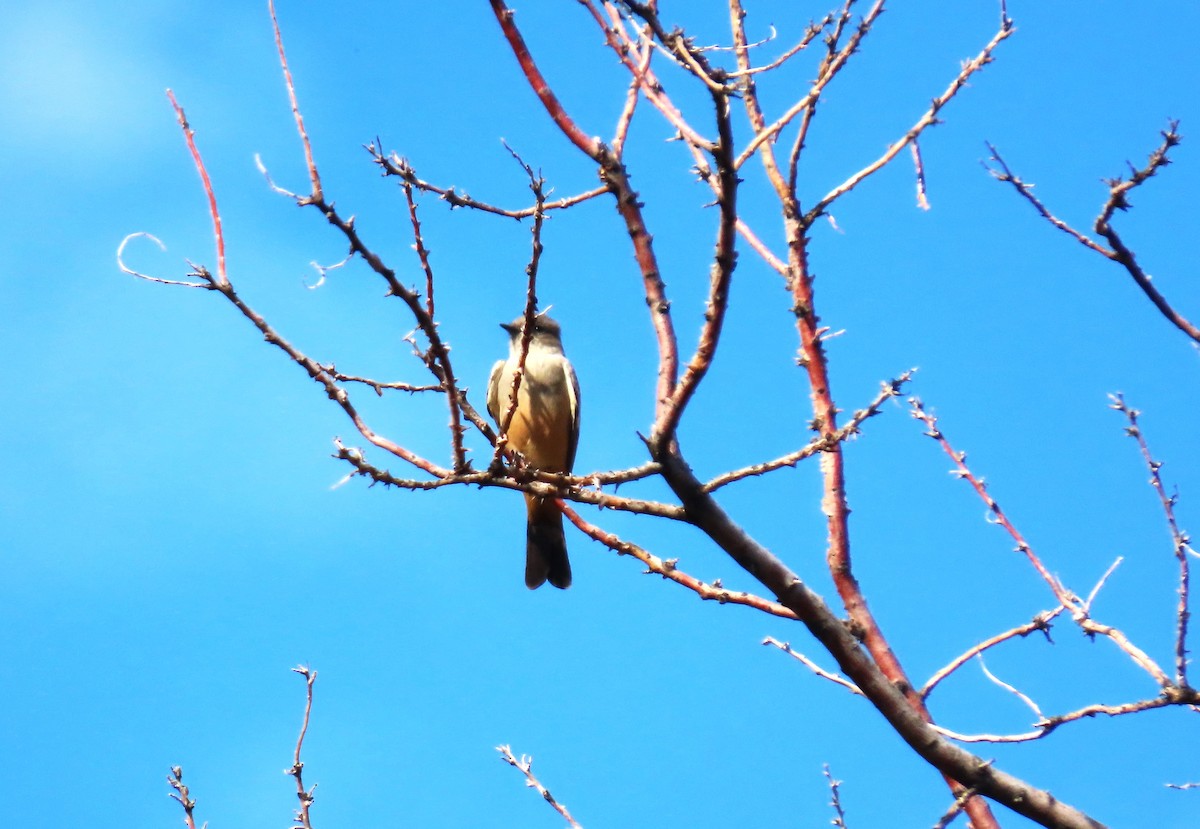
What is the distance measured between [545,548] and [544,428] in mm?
886

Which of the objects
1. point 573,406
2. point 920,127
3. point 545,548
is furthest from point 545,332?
point 920,127

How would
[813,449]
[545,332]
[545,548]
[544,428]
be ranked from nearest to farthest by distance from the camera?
1. [813,449]
2. [545,548]
3. [544,428]
4. [545,332]

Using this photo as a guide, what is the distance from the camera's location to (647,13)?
2.67m

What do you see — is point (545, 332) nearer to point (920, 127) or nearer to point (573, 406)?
point (573, 406)

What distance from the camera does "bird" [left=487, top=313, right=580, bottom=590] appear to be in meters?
7.85

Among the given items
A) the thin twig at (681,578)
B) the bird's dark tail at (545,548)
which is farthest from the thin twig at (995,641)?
the bird's dark tail at (545,548)

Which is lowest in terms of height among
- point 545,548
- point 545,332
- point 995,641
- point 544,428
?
point 995,641

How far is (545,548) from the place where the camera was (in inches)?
312

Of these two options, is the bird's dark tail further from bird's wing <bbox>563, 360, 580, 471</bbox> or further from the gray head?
the gray head

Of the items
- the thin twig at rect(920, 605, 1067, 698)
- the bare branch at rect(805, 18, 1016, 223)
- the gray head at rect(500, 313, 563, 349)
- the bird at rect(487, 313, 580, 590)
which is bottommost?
the thin twig at rect(920, 605, 1067, 698)

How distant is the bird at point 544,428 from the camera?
7.85m

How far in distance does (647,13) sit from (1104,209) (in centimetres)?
157

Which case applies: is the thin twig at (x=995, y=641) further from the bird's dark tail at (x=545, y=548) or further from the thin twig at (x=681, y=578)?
the bird's dark tail at (x=545, y=548)

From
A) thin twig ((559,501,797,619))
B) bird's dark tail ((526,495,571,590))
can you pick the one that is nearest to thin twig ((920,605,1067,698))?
thin twig ((559,501,797,619))
